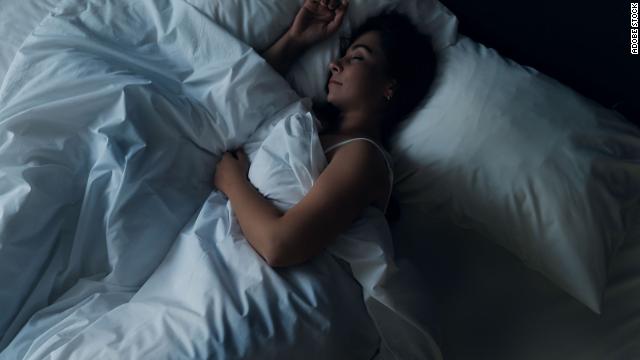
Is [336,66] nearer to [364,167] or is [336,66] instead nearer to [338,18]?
[338,18]

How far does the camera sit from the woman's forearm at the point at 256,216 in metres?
0.97

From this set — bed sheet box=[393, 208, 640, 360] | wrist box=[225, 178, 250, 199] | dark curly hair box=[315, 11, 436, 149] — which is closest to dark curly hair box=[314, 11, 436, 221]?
dark curly hair box=[315, 11, 436, 149]

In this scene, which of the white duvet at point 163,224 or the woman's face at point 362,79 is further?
the woman's face at point 362,79

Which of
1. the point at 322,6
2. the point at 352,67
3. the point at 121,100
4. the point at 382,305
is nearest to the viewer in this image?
the point at 382,305

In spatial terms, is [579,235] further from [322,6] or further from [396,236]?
[322,6]

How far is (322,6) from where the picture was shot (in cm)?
133

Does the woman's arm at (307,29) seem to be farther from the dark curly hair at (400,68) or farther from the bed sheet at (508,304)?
the bed sheet at (508,304)

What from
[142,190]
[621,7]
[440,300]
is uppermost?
[621,7]

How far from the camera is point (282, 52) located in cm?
134

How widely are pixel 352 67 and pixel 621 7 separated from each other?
51cm

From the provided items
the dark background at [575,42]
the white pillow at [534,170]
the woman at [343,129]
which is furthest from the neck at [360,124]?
the dark background at [575,42]

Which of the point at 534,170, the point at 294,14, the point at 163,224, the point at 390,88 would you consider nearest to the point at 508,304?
the point at 534,170

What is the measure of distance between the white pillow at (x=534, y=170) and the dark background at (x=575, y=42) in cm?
6

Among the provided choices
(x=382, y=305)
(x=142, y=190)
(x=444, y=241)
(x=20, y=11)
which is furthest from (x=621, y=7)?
(x=20, y=11)
